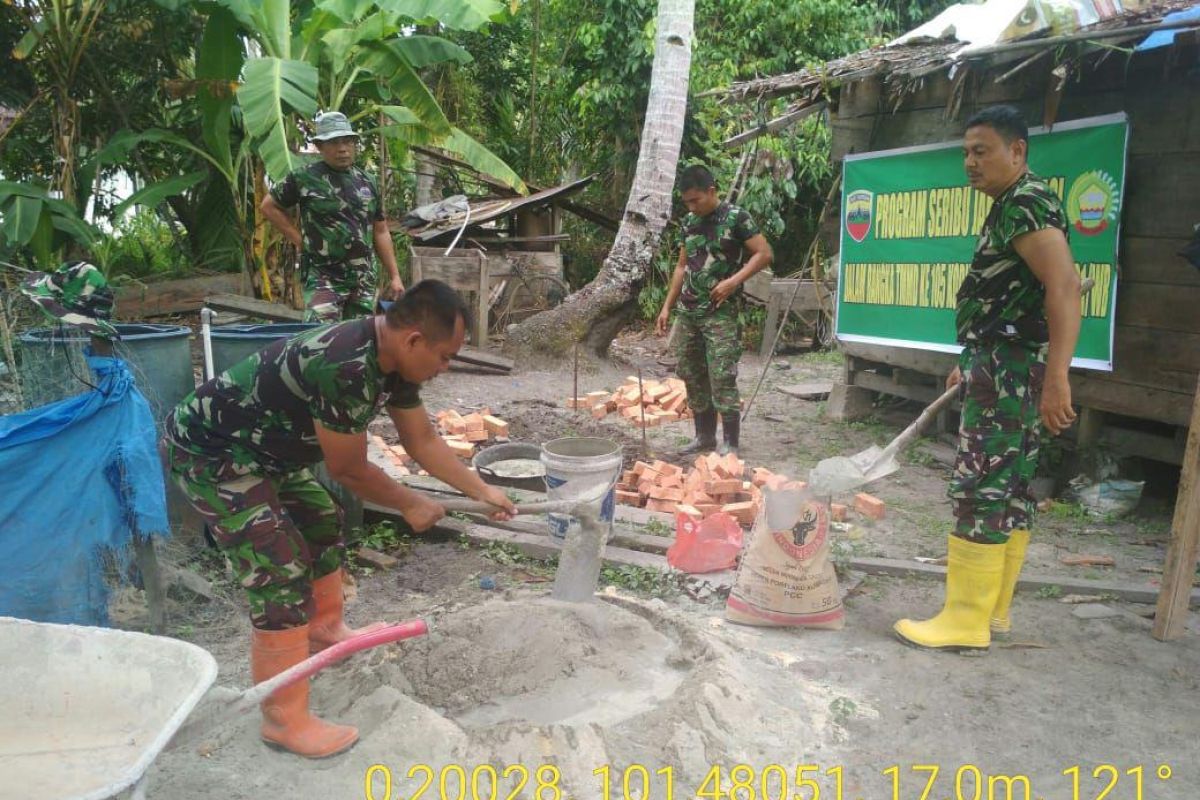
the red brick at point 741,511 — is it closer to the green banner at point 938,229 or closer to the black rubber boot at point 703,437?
the black rubber boot at point 703,437

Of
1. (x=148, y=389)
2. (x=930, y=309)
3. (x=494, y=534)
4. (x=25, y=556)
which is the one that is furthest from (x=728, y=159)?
(x=25, y=556)

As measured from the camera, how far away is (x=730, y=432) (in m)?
6.35

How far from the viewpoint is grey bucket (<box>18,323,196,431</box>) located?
351 cm

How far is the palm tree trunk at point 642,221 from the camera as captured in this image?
888 cm

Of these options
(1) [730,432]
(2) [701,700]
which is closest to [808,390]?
(1) [730,432]

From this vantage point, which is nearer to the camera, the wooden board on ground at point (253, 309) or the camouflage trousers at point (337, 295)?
the camouflage trousers at point (337, 295)

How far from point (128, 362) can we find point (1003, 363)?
3.52m

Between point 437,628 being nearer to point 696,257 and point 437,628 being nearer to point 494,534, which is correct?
point 494,534

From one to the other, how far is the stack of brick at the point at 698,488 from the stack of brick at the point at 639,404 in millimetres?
1917

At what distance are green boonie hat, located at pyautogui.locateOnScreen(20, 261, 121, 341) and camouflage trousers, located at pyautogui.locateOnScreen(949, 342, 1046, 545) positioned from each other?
11.0 feet

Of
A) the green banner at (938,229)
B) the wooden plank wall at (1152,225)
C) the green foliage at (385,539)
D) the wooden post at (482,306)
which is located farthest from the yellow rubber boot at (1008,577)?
the wooden post at (482,306)

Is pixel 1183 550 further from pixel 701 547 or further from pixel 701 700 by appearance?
pixel 701 700

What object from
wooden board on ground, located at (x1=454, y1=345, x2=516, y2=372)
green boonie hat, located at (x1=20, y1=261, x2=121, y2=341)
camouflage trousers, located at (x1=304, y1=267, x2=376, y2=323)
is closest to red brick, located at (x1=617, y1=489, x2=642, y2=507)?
camouflage trousers, located at (x1=304, y1=267, x2=376, y2=323)

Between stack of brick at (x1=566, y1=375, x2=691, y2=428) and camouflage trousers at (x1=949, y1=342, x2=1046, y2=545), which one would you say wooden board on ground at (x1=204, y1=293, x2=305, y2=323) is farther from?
camouflage trousers at (x1=949, y1=342, x2=1046, y2=545)
